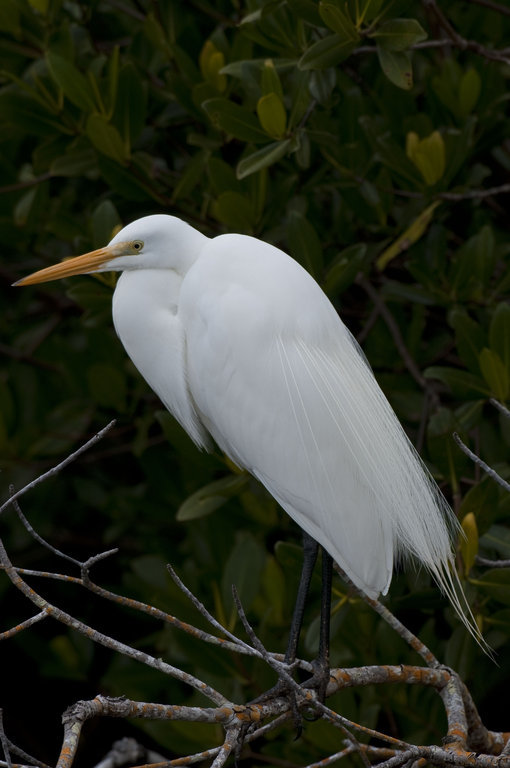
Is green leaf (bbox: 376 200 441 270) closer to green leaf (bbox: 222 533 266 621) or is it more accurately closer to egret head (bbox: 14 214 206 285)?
egret head (bbox: 14 214 206 285)

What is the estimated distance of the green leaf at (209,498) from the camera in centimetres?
244

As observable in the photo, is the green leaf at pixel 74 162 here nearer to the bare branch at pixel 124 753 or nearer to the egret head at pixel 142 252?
the egret head at pixel 142 252

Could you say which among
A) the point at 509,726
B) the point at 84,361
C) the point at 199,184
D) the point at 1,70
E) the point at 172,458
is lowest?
the point at 509,726

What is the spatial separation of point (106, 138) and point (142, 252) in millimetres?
402

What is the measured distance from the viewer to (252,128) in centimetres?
233

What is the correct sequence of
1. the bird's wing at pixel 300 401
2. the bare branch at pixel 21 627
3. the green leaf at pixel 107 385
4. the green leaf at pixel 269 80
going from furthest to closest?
1. the green leaf at pixel 107 385
2. the green leaf at pixel 269 80
3. the bird's wing at pixel 300 401
4. the bare branch at pixel 21 627

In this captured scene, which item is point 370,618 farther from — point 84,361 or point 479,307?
point 84,361

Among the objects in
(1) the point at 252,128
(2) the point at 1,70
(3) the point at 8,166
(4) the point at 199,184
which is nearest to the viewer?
(1) the point at 252,128

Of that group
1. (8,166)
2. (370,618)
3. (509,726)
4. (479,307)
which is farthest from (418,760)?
(8,166)

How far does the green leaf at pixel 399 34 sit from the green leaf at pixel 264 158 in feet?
1.00

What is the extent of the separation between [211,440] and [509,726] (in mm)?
1404

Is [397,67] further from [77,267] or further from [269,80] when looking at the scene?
[77,267]

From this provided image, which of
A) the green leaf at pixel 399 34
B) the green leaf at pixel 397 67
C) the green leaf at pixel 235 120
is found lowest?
the green leaf at pixel 235 120

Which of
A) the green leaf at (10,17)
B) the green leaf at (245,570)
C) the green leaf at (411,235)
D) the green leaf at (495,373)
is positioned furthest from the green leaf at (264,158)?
the green leaf at (245,570)
